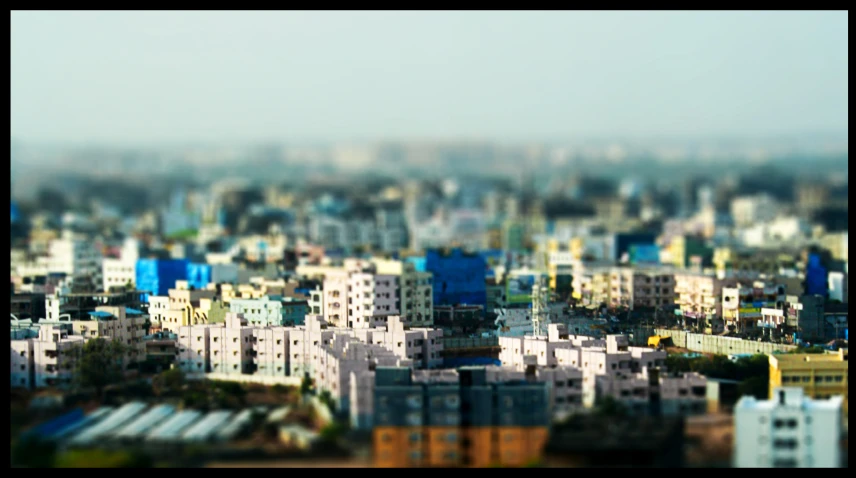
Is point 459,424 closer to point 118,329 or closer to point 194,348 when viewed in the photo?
point 194,348

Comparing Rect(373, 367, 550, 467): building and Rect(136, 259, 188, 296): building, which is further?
Rect(136, 259, 188, 296): building

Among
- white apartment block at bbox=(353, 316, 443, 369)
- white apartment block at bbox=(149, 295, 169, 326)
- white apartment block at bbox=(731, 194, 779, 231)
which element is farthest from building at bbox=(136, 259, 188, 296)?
white apartment block at bbox=(731, 194, 779, 231)

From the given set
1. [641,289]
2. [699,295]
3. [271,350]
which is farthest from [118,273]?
[271,350]

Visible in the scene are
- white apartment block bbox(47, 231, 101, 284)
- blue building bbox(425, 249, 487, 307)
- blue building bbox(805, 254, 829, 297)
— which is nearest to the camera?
blue building bbox(425, 249, 487, 307)

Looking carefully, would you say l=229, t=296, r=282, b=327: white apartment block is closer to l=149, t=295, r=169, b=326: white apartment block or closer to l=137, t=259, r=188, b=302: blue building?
l=149, t=295, r=169, b=326: white apartment block

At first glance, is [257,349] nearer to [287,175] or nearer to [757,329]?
[757,329]

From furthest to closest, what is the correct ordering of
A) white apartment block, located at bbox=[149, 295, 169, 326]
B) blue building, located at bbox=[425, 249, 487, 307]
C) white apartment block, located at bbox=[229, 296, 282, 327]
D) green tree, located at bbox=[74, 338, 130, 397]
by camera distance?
blue building, located at bbox=[425, 249, 487, 307] → white apartment block, located at bbox=[229, 296, 282, 327] → white apartment block, located at bbox=[149, 295, 169, 326] → green tree, located at bbox=[74, 338, 130, 397]

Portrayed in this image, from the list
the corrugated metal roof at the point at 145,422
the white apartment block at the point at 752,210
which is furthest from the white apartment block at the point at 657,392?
the white apartment block at the point at 752,210
